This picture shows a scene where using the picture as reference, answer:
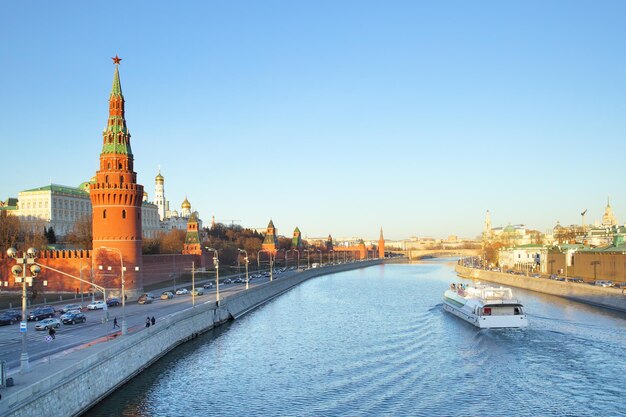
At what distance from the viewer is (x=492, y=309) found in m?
58.5

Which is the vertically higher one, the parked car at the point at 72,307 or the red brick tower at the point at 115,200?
the red brick tower at the point at 115,200

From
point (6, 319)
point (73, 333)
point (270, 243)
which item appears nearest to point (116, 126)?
point (6, 319)

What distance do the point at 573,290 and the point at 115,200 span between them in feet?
201

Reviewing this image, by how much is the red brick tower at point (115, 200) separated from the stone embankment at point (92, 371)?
839 inches

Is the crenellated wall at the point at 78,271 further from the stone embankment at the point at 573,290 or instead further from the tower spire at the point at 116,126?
the stone embankment at the point at 573,290

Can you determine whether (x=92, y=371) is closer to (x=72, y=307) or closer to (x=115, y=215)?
(x=72, y=307)

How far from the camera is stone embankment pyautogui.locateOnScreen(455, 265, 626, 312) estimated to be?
69.6m

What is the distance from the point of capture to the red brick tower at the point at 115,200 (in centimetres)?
7575

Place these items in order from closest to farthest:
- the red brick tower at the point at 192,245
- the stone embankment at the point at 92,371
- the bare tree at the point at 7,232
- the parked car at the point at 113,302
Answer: the stone embankment at the point at 92,371 < the parked car at the point at 113,302 < the bare tree at the point at 7,232 < the red brick tower at the point at 192,245

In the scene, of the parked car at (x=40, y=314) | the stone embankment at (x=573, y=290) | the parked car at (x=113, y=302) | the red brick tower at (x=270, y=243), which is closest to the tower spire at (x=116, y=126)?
the parked car at (x=113, y=302)

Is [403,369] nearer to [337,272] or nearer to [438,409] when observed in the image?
[438,409]

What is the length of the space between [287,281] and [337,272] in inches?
2913

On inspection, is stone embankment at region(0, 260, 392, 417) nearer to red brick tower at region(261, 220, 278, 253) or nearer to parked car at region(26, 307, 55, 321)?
parked car at region(26, 307, 55, 321)

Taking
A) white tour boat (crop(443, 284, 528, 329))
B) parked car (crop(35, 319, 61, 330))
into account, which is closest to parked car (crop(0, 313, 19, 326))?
parked car (crop(35, 319, 61, 330))
